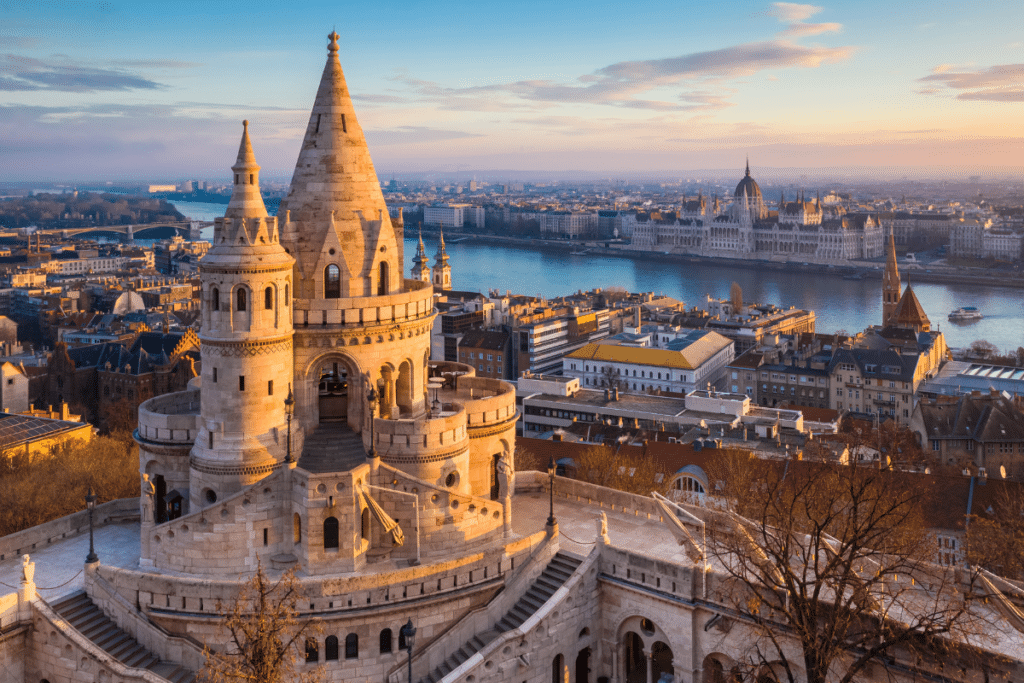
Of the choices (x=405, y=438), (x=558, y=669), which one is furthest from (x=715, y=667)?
(x=405, y=438)

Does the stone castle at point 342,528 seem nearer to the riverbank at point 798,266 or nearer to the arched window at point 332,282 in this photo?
the arched window at point 332,282

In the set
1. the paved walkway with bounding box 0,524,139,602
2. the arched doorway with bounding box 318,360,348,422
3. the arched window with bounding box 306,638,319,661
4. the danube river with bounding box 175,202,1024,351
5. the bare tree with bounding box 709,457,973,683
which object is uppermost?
the arched doorway with bounding box 318,360,348,422

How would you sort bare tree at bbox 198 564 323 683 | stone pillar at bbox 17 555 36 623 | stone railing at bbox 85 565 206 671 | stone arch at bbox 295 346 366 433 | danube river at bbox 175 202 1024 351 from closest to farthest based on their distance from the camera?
bare tree at bbox 198 564 323 683 < stone railing at bbox 85 565 206 671 < stone pillar at bbox 17 555 36 623 < stone arch at bbox 295 346 366 433 < danube river at bbox 175 202 1024 351

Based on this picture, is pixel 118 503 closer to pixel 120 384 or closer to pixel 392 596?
pixel 392 596

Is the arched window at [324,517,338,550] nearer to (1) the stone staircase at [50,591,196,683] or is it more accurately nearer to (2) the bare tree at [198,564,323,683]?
(2) the bare tree at [198,564,323,683]

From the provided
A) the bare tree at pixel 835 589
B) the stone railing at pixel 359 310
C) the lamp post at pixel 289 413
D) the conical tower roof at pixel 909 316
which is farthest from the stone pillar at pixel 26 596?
the conical tower roof at pixel 909 316

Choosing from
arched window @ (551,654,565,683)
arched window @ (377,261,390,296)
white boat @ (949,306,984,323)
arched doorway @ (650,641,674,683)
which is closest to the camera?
arched window @ (551,654,565,683)

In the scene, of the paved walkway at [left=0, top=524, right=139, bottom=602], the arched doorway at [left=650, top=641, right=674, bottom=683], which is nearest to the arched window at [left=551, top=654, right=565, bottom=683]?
the arched doorway at [left=650, top=641, right=674, bottom=683]
